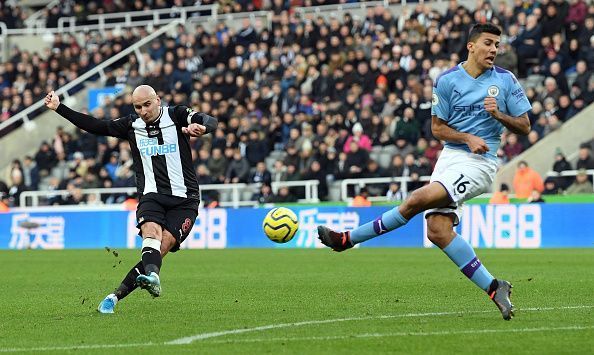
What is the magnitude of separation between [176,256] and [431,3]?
38.9 ft

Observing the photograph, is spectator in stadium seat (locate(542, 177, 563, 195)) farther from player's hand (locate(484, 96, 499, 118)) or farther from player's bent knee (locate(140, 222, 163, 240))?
player's hand (locate(484, 96, 499, 118))

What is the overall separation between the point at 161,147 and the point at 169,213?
603 mm

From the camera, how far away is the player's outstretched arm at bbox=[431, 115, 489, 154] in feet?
31.0

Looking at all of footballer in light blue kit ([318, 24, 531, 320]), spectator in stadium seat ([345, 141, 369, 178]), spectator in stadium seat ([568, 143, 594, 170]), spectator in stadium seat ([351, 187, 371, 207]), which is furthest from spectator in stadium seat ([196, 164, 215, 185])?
footballer in light blue kit ([318, 24, 531, 320])

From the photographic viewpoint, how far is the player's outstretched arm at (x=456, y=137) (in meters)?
9.46

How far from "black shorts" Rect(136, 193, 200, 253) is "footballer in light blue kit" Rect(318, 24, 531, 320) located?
5.60 ft

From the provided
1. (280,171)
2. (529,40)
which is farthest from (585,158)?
(280,171)

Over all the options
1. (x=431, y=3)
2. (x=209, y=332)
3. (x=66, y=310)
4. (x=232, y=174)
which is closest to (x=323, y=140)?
(x=232, y=174)

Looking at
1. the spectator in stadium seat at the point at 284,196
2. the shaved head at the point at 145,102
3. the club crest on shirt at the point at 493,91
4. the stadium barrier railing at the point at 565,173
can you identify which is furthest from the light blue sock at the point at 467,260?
the spectator in stadium seat at the point at 284,196

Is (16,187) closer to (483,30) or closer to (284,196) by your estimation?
(284,196)

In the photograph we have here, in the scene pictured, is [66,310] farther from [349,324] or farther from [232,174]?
[232,174]

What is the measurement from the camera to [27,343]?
8.58 m

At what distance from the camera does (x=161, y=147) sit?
36.2ft

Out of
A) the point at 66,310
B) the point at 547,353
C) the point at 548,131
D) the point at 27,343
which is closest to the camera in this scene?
the point at 547,353
